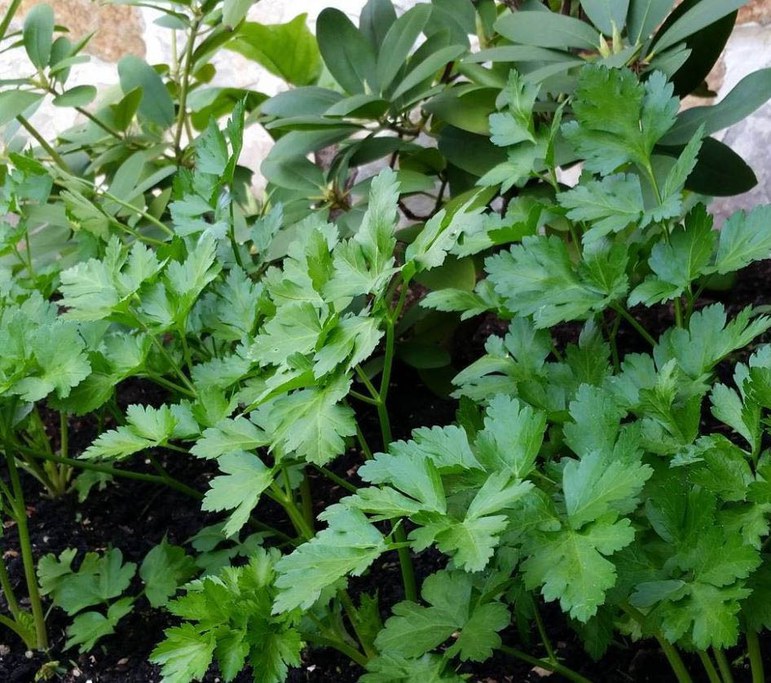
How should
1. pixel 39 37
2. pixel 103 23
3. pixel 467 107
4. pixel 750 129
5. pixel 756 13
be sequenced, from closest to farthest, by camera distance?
pixel 467 107 < pixel 39 37 < pixel 750 129 < pixel 756 13 < pixel 103 23

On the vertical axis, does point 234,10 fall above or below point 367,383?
above

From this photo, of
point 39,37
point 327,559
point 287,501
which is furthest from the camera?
point 39,37

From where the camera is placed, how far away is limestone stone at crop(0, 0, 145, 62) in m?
2.61

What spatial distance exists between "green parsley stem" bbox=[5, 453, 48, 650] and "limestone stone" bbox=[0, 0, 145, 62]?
6.51ft

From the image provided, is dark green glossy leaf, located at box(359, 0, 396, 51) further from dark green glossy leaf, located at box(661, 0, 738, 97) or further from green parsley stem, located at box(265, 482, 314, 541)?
green parsley stem, located at box(265, 482, 314, 541)

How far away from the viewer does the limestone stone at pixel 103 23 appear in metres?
2.61

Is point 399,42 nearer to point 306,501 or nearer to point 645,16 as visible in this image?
point 645,16

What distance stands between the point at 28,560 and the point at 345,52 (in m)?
0.72

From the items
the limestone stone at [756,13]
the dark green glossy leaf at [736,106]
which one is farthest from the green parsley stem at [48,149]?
the limestone stone at [756,13]

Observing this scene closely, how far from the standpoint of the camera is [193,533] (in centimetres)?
112

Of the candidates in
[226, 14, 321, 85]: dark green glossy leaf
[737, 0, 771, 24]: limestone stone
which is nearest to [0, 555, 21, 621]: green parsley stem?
[226, 14, 321, 85]: dark green glossy leaf

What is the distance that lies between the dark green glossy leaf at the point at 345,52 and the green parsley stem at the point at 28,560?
611 millimetres

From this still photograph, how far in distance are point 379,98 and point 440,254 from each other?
0.43 metres

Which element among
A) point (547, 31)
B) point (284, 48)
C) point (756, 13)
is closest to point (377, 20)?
point (284, 48)
